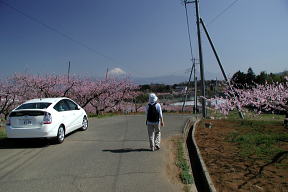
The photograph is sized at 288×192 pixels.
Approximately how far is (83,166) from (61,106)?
12.1 feet

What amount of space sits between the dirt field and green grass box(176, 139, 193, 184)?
0.49m

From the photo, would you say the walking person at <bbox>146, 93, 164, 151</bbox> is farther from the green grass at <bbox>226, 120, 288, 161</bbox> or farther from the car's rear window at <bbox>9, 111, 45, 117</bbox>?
the car's rear window at <bbox>9, 111, 45, 117</bbox>

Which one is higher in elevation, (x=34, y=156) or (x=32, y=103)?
(x=32, y=103)

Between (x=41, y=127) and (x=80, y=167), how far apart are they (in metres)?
2.67

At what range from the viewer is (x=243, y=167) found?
5.78m

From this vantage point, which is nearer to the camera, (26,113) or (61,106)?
(26,113)

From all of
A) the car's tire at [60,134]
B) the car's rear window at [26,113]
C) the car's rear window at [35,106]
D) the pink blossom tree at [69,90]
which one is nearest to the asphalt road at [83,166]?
the car's tire at [60,134]

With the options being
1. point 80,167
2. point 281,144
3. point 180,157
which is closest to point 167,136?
point 180,157

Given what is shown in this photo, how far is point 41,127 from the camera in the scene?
7.97 metres

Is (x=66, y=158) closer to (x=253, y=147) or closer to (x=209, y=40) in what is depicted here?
Result: (x=253, y=147)

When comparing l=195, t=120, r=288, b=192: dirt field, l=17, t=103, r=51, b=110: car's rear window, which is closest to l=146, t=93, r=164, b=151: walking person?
l=195, t=120, r=288, b=192: dirt field

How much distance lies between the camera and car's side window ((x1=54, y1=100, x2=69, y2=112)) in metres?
8.85

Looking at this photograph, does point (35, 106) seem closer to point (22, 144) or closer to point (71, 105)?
point (22, 144)

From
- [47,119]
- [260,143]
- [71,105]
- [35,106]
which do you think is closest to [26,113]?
[35,106]
